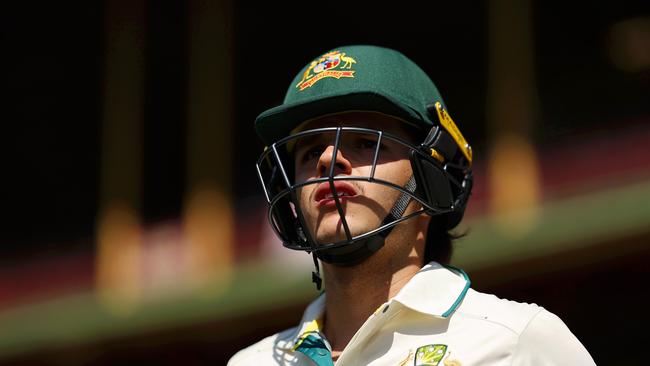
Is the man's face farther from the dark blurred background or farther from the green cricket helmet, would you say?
the dark blurred background

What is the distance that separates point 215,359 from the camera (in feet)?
15.2

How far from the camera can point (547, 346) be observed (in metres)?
1.91

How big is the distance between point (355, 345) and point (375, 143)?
1.40 ft

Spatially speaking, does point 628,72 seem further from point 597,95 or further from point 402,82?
point 402,82

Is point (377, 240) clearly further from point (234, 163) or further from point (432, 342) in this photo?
point (234, 163)

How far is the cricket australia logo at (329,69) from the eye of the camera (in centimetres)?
221

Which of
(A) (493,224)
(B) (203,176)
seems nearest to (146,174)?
(B) (203,176)

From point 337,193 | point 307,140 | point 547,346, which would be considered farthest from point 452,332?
point 307,140

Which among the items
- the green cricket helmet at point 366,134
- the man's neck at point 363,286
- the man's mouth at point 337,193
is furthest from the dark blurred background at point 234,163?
the man's mouth at point 337,193

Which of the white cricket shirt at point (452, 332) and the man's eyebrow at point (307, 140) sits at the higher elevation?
the man's eyebrow at point (307, 140)

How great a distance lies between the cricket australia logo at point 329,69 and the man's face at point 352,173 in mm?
84

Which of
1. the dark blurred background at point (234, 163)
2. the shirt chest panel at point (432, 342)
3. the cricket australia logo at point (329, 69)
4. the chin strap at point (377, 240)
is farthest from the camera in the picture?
the dark blurred background at point (234, 163)

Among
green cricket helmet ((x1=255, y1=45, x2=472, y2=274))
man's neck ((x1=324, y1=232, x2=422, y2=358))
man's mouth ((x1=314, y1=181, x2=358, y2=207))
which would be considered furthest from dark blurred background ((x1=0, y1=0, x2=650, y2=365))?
man's mouth ((x1=314, y1=181, x2=358, y2=207))

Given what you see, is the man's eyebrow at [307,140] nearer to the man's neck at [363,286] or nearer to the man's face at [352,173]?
the man's face at [352,173]
